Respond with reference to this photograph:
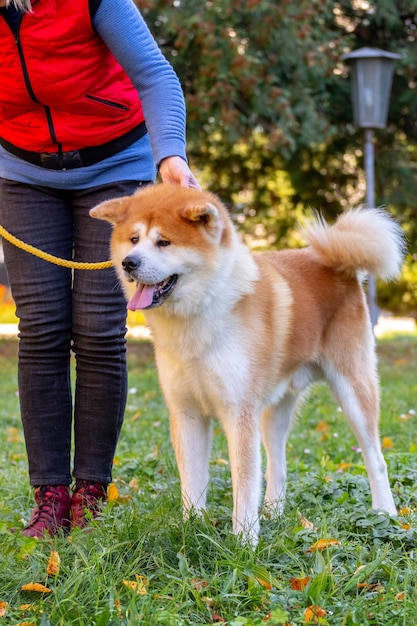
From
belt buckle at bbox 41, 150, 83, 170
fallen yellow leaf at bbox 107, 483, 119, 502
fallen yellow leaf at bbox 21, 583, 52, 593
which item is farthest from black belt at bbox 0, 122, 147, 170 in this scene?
fallen yellow leaf at bbox 21, 583, 52, 593

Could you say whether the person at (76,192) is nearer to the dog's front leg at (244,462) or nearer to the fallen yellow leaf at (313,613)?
the dog's front leg at (244,462)

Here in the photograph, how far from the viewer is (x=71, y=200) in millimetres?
3328

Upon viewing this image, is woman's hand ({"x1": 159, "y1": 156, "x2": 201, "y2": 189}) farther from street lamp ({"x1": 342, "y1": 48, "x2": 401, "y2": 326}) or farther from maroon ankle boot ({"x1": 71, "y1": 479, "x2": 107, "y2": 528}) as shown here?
street lamp ({"x1": 342, "y1": 48, "x2": 401, "y2": 326})

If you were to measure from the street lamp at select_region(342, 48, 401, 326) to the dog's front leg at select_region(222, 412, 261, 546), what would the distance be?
6087 mm

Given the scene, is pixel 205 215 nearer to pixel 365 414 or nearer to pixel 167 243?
pixel 167 243

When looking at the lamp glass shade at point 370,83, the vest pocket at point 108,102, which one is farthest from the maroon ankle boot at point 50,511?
the lamp glass shade at point 370,83

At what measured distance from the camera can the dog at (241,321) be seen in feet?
9.71

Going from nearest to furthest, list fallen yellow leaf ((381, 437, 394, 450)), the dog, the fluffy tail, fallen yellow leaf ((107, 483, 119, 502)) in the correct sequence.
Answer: the dog, fallen yellow leaf ((107, 483, 119, 502)), the fluffy tail, fallen yellow leaf ((381, 437, 394, 450))

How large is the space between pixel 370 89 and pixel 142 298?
701 cm

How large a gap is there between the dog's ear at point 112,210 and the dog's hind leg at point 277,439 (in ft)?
4.16

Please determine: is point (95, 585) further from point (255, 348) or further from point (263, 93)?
point (263, 93)

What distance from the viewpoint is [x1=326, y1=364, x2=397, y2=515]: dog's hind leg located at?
3592 millimetres

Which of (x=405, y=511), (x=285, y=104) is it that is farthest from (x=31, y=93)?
(x=285, y=104)

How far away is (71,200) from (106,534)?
1.25m
